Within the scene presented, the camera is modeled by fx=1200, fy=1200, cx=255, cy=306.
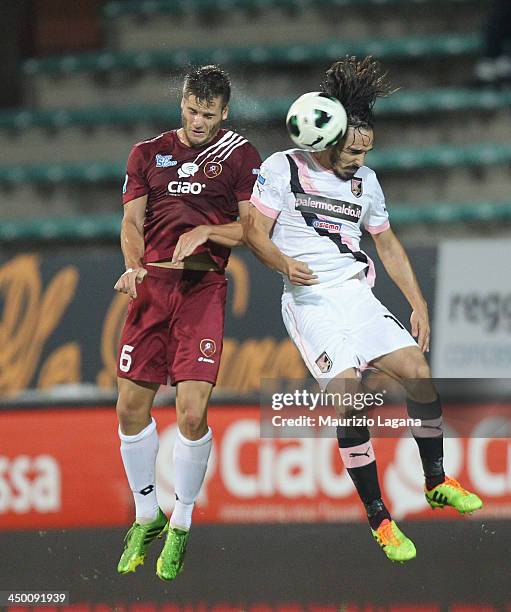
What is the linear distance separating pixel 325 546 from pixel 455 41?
4431mm

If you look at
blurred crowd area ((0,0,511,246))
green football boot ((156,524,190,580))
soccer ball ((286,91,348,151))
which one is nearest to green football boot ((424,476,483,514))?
green football boot ((156,524,190,580))

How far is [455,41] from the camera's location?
860cm

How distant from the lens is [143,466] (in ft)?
13.9

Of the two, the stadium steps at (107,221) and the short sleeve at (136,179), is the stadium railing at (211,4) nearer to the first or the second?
the stadium steps at (107,221)

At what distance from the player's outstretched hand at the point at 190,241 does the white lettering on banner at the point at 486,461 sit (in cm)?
240

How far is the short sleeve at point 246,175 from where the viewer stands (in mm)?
3930

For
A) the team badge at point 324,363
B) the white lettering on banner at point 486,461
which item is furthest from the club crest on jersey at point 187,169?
the white lettering on banner at point 486,461

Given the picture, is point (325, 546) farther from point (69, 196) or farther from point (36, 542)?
point (69, 196)

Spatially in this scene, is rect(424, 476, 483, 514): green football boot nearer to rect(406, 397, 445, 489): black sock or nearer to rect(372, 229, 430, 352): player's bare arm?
rect(406, 397, 445, 489): black sock

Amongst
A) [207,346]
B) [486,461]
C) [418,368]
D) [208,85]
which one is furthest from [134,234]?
[486,461]

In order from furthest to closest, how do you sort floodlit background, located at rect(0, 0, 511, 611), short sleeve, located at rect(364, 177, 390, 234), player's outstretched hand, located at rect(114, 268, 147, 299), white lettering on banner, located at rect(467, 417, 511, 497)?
white lettering on banner, located at rect(467, 417, 511, 497)
floodlit background, located at rect(0, 0, 511, 611)
short sleeve, located at rect(364, 177, 390, 234)
player's outstretched hand, located at rect(114, 268, 147, 299)

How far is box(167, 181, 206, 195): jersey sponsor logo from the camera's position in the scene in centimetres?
394

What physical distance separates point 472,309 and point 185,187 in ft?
9.59

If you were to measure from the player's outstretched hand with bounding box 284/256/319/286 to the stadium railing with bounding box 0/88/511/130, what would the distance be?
3474mm
